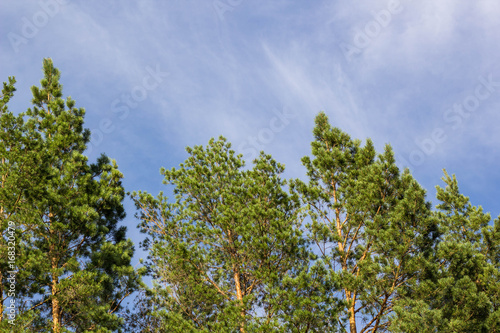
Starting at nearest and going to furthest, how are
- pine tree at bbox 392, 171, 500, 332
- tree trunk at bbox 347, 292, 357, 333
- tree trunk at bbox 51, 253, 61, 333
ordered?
pine tree at bbox 392, 171, 500, 332, tree trunk at bbox 51, 253, 61, 333, tree trunk at bbox 347, 292, 357, 333

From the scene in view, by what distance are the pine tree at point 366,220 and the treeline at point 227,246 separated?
1.3 inches

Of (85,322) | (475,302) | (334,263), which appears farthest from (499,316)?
(85,322)

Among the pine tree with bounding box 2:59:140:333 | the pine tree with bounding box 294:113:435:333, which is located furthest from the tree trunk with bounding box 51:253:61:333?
the pine tree with bounding box 294:113:435:333

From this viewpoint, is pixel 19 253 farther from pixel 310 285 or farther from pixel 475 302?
pixel 475 302

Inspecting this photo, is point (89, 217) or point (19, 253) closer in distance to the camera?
point (19, 253)

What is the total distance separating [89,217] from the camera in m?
11.0

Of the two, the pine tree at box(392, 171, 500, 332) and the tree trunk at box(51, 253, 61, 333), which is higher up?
the tree trunk at box(51, 253, 61, 333)

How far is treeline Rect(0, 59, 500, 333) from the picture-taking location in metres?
10.0

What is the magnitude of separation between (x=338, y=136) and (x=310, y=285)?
17.7ft

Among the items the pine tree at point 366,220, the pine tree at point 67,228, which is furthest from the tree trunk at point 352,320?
the pine tree at point 67,228

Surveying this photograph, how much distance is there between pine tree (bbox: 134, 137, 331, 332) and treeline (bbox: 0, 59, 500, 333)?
0.13ft

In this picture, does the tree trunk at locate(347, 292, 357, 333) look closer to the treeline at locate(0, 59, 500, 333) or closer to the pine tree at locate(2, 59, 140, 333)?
the treeline at locate(0, 59, 500, 333)

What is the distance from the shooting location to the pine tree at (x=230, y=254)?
10148mm

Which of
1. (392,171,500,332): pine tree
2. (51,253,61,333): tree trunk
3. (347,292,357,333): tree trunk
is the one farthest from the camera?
(347,292,357,333): tree trunk
